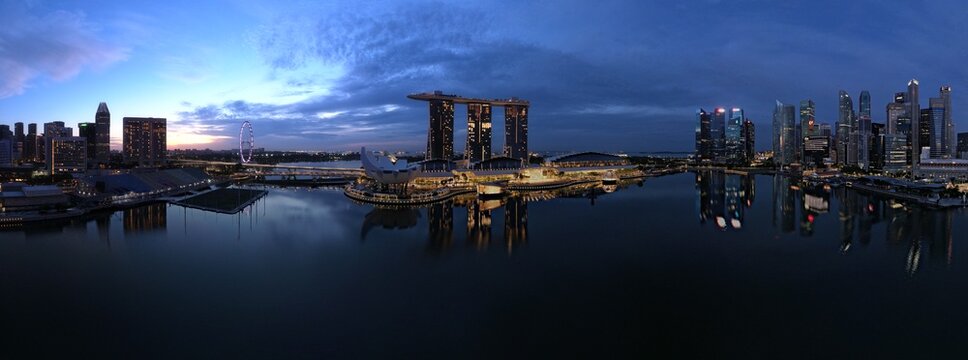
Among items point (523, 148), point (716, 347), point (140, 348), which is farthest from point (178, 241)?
point (523, 148)

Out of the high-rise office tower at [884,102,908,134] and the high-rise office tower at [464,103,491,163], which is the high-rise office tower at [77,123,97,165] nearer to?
the high-rise office tower at [464,103,491,163]

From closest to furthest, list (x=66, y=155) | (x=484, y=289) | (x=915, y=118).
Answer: (x=484, y=289) < (x=66, y=155) < (x=915, y=118)

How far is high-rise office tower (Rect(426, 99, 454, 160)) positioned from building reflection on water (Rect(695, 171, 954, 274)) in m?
27.2

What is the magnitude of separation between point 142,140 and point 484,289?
2221 inches

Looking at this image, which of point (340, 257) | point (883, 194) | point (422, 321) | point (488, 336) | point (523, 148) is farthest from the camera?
point (523, 148)

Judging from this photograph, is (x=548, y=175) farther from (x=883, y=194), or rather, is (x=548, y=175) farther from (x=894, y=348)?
(x=894, y=348)

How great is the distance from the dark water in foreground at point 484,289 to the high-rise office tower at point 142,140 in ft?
143

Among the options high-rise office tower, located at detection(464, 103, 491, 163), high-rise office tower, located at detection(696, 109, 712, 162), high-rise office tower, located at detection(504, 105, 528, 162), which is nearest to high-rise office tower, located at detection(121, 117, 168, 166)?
high-rise office tower, located at detection(464, 103, 491, 163)

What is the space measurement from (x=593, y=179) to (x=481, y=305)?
26.9 meters

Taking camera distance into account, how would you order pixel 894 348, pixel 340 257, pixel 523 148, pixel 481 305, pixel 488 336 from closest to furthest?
pixel 894 348
pixel 488 336
pixel 481 305
pixel 340 257
pixel 523 148

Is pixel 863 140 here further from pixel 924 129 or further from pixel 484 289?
pixel 484 289

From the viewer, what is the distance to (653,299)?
22.5ft

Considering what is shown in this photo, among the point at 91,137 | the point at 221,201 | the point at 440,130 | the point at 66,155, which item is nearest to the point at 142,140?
the point at 91,137

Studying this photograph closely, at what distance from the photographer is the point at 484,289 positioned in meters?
7.33
